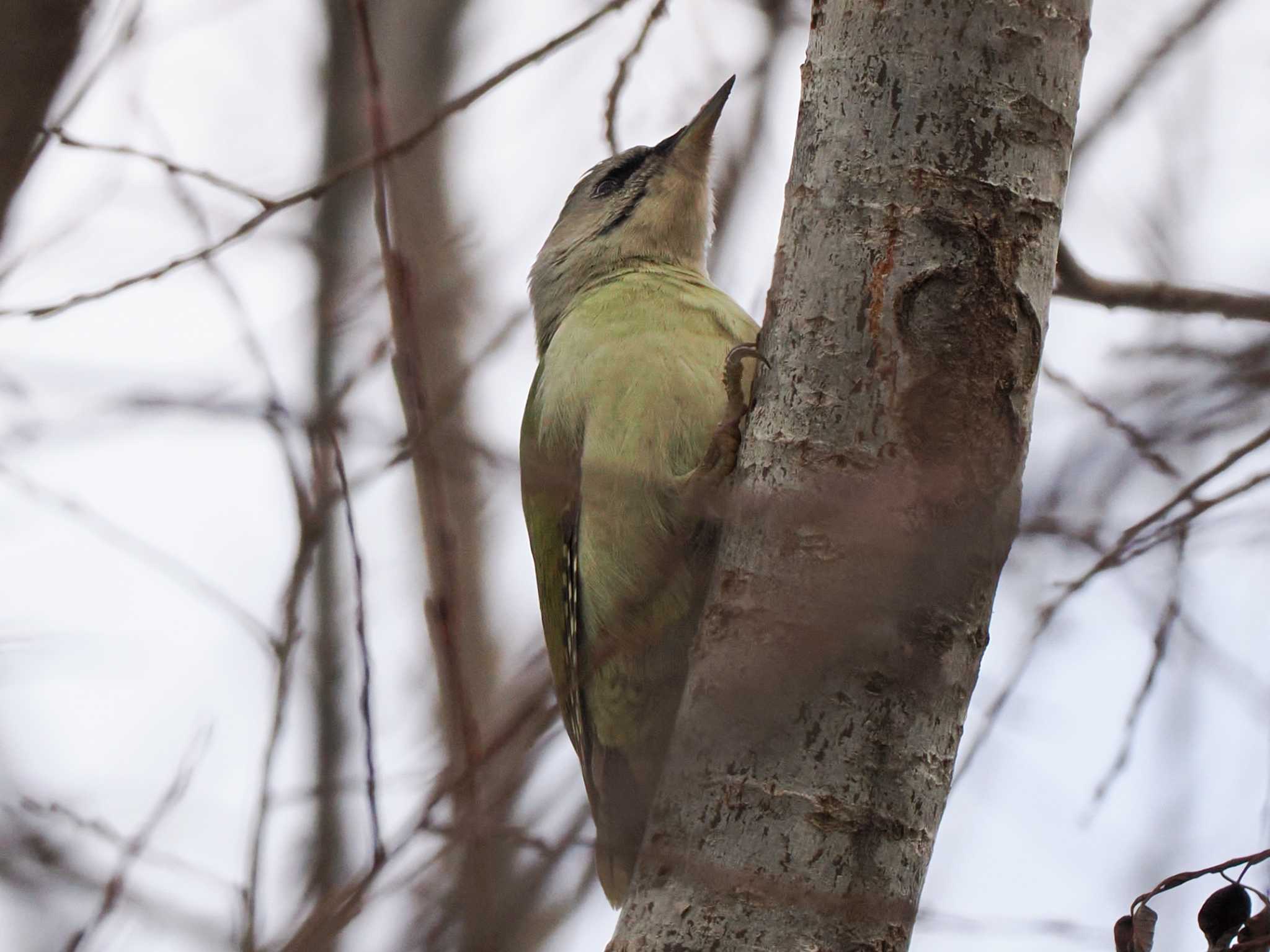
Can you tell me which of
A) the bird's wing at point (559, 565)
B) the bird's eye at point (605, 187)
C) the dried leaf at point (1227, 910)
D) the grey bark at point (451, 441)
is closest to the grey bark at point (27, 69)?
the grey bark at point (451, 441)

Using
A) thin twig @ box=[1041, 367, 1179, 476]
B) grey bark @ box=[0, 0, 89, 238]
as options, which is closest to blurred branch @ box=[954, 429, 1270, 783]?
thin twig @ box=[1041, 367, 1179, 476]

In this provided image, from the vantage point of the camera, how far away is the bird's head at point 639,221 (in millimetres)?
4316

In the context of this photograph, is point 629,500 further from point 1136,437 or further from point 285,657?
point 1136,437

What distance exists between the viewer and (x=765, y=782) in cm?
213

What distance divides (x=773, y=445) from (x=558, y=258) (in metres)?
2.29

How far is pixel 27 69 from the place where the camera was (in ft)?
7.00

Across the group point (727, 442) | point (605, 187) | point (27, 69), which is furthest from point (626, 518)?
point (27, 69)

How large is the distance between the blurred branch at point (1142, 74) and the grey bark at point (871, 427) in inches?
77.4

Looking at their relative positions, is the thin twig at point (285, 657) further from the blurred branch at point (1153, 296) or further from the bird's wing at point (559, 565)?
the blurred branch at point (1153, 296)

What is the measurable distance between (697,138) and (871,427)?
2.46 meters

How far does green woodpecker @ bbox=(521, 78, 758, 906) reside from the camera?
3.16 meters

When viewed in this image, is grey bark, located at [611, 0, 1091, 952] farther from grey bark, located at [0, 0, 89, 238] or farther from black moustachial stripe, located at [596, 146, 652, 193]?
black moustachial stripe, located at [596, 146, 652, 193]

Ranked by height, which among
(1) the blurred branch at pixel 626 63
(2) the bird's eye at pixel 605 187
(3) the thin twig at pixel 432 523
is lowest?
(3) the thin twig at pixel 432 523

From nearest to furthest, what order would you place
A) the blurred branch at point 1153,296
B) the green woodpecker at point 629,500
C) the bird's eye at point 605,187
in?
the blurred branch at point 1153,296
the green woodpecker at point 629,500
the bird's eye at point 605,187
